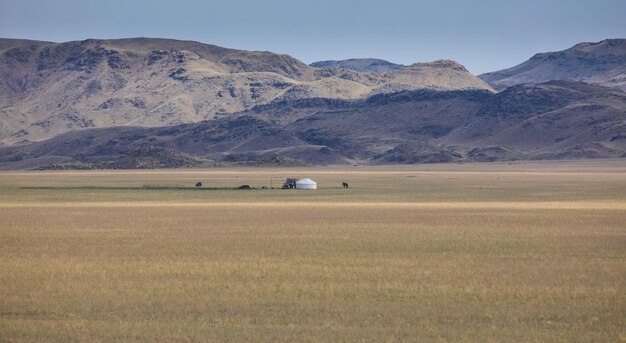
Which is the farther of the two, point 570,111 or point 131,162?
point 570,111

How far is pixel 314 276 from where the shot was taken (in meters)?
22.5

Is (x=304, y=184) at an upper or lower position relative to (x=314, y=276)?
upper

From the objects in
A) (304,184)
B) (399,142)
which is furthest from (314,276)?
(399,142)

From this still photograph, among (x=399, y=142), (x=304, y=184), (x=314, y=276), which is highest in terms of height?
(x=399, y=142)

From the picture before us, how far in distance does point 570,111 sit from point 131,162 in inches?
3293

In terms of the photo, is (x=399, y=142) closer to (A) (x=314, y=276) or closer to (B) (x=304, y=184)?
(B) (x=304, y=184)

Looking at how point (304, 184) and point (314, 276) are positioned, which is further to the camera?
point (304, 184)

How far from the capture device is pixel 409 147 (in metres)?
168

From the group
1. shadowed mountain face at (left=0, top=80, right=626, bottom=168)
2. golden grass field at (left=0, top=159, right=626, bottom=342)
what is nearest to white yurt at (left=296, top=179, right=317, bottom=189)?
golden grass field at (left=0, top=159, right=626, bottom=342)

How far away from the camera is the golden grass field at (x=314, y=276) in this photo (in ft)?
55.5

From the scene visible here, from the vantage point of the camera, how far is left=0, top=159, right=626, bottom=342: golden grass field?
16.9 meters

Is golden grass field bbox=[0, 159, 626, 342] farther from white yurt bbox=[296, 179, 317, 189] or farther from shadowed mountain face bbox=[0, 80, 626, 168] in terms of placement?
shadowed mountain face bbox=[0, 80, 626, 168]

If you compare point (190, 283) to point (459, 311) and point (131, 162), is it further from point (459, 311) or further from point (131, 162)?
point (131, 162)

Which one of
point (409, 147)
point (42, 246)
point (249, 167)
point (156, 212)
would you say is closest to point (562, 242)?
point (42, 246)
